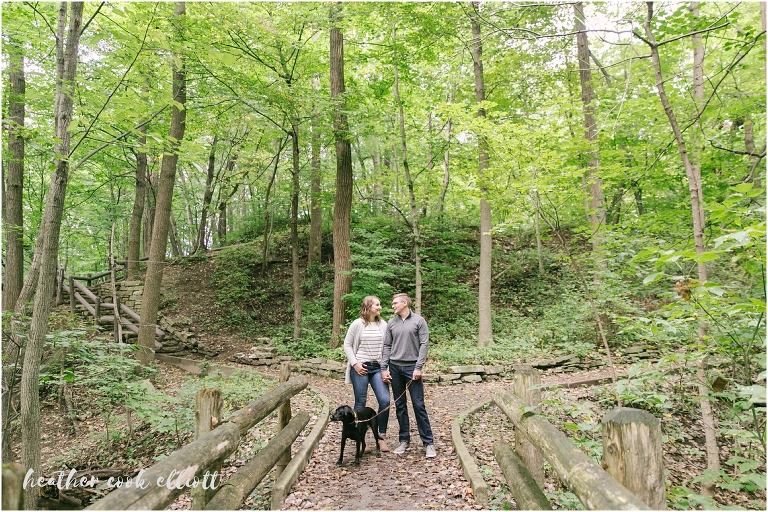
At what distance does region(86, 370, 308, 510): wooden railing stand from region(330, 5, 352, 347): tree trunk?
21.2 ft

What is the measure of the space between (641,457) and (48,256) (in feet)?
16.8

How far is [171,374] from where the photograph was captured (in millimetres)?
10844

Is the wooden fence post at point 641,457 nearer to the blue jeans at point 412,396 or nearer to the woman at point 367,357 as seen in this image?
the blue jeans at point 412,396

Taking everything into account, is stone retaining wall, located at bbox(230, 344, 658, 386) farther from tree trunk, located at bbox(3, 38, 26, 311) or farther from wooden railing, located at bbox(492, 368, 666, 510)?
tree trunk, located at bbox(3, 38, 26, 311)

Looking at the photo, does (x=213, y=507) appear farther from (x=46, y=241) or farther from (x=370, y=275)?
(x=370, y=275)

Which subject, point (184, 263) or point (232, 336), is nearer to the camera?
point (232, 336)

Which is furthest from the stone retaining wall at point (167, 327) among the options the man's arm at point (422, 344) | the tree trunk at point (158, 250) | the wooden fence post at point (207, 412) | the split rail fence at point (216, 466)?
the wooden fence post at point (207, 412)

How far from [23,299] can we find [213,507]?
493cm

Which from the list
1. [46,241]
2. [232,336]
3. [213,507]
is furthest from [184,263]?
[213,507]

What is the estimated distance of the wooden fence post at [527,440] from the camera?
363 centimetres

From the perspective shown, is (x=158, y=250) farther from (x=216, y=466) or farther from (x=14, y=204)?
(x=216, y=466)

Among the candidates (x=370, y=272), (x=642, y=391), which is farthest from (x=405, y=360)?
(x=370, y=272)

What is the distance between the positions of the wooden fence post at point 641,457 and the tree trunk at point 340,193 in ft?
30.5

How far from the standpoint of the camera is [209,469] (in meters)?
2.89
